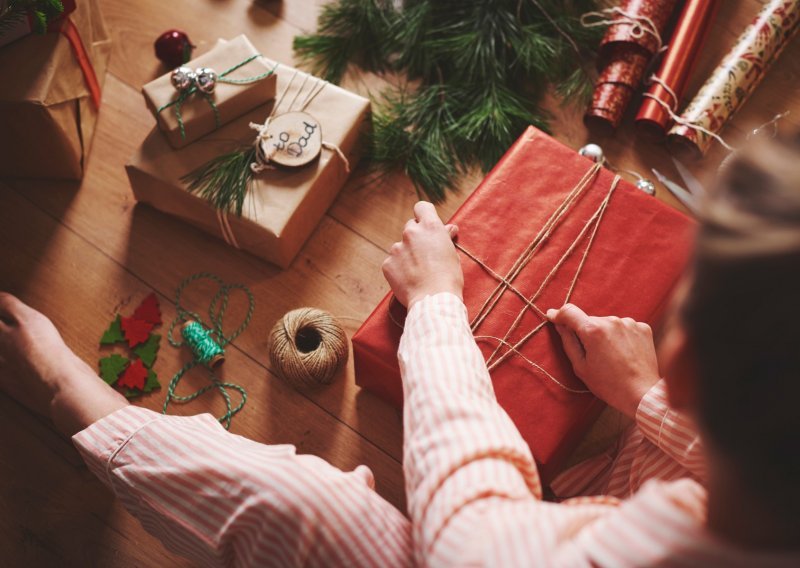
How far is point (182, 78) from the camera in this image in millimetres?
1072

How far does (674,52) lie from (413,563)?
41.6 inches

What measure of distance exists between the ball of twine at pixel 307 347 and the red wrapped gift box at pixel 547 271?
0.06 metres

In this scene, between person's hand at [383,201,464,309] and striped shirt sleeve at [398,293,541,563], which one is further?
person's hand at [383,201,464,309]

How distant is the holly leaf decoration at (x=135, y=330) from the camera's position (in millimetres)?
1156

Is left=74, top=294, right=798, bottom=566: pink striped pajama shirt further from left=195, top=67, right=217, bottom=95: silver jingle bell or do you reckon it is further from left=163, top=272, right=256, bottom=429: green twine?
left=195, top=67, right=217, bottom=95: silver jingle bell

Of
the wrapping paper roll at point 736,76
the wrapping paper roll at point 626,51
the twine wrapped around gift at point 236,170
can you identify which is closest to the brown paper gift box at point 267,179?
the twine wrapped around gift at point 236,170

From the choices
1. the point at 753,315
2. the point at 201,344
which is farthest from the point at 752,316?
the point at 201,344

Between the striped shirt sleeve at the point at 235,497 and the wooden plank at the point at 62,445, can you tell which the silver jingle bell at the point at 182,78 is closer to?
the wooden plank at the point at 62,445

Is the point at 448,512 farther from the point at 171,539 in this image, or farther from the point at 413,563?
the point at 171,539

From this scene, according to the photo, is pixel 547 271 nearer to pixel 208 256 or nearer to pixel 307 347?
pixel 307 347

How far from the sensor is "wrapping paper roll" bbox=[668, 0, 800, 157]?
4.00ft

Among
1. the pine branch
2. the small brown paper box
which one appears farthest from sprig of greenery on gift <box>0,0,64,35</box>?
the pine branch

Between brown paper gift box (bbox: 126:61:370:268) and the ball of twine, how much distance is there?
15 cm

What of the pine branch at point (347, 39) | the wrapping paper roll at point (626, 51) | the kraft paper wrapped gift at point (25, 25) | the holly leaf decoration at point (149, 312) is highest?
the wrapping paper roll at point (626, 51)
